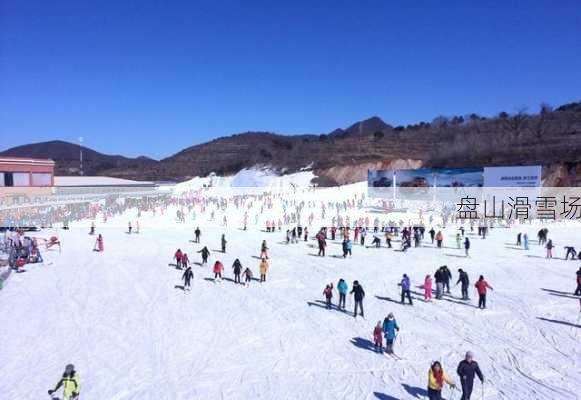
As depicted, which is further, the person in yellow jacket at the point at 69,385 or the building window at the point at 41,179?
the building window at the point at 41,179

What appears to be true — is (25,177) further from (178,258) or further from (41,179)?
(178,258)

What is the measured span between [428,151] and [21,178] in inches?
1928

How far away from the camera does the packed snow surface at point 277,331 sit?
26.5ft

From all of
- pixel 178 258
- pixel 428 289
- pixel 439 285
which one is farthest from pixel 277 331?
pixel 178 258

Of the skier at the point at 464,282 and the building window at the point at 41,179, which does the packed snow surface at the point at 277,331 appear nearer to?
the skier at the point at 464,282

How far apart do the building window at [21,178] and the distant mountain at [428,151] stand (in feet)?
98.4

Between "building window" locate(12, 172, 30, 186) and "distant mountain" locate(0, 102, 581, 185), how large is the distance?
30.0 m

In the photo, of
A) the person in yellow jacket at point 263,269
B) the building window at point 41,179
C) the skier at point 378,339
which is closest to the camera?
the skier at point 378,339

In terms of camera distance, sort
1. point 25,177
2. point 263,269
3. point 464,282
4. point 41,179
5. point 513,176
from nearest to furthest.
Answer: point 464,282, point 263,269, point 513,176, point 25,177, point 41,179

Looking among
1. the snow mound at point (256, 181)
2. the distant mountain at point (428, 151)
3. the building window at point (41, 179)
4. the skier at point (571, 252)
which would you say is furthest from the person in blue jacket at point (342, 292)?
the snow mound at point (256, 181)

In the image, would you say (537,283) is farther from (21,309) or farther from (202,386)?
(21,309)

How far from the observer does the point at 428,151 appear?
64938mm

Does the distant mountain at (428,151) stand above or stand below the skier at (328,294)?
above

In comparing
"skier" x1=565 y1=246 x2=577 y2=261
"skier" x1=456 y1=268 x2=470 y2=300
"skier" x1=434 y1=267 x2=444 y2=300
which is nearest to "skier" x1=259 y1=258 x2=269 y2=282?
"skier" x1=434 y1=267 x2=444 y2=300
